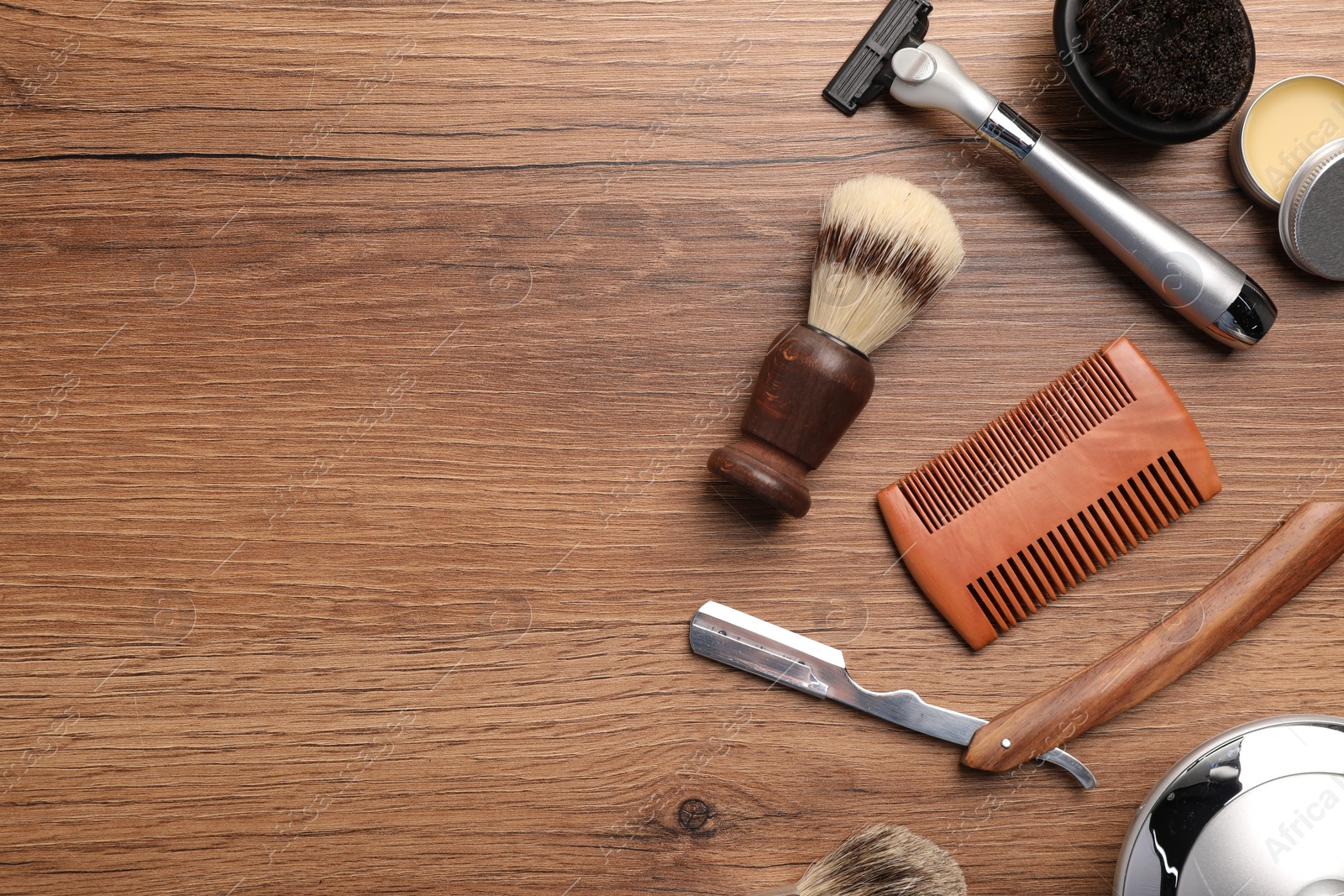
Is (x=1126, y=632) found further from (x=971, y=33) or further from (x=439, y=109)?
(x=439, y=109)

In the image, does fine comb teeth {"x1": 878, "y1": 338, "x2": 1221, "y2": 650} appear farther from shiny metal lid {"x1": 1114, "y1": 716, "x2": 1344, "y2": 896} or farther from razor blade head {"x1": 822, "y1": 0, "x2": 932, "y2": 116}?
razor blade head {"x1": 822, "y1": 0, "x2": 932, "y2": 116}

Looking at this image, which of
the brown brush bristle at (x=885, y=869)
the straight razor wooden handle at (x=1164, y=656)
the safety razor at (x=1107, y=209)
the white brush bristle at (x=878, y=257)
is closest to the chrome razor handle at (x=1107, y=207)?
the safety razor at (x=1107, y=209)

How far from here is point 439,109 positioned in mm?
850

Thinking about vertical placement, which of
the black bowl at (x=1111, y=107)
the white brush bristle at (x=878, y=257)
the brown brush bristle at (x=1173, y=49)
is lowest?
the white brush bristle at (x=878, y=257)

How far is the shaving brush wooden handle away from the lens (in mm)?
756

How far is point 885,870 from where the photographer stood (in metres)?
0.76

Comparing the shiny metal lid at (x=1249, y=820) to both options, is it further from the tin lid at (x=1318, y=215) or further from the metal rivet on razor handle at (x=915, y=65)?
the metal rivet on razor handle at (x=915, y=65)

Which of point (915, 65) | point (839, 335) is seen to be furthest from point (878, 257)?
point (915, 65)

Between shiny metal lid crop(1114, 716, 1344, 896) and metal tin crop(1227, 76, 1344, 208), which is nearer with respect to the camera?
shiny metal lid crop(1114, 716, 1344, 896)

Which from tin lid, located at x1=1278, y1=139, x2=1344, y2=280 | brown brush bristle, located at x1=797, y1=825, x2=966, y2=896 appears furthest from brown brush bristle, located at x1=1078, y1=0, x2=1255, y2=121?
brown brush bristle, located at x1=797, y1=825, x2=966, y2=896

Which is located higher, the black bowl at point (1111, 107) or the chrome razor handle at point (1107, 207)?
the black bowl at point (1111, 107)

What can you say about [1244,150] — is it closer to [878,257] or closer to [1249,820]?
[878,257]

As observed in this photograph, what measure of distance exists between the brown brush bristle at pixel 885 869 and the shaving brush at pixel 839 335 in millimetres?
335

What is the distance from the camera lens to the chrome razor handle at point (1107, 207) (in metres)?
0.81
